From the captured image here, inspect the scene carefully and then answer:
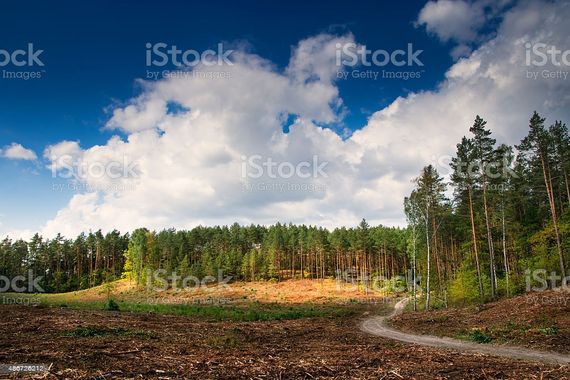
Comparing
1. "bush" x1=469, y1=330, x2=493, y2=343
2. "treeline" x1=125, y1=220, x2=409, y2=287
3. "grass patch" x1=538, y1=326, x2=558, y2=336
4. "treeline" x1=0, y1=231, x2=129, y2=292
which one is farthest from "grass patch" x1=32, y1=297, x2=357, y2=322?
"treeline" x1=0, y1=231, x2=129, y2=292

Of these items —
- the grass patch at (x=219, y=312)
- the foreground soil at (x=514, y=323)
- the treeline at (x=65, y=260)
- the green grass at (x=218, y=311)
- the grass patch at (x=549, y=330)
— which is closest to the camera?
the foreground soil at (x=514, y=323)

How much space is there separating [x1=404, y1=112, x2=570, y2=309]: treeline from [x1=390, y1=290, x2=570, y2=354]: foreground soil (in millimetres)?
8297

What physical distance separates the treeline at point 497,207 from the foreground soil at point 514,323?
27.2 ft

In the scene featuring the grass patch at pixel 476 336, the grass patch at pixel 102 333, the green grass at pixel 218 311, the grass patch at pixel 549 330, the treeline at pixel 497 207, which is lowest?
the green grass at pixel 218 311

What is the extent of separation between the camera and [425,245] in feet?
140

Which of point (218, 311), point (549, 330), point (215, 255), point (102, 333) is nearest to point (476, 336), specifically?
point (549, 330)

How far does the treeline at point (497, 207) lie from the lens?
31.8 meters

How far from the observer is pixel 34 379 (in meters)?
6.44

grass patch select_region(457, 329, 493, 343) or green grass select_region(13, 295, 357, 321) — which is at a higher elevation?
grass patch select_region(457, 329, 493, 343)

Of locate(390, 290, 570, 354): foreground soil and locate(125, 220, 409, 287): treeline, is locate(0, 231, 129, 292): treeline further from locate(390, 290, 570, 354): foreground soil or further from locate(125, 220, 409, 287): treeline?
locate(390, 290, 570, 354): foreground soil

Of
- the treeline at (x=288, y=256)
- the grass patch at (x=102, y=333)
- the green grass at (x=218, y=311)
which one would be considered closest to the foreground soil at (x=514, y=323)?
the green grass at (x=218, y=311)

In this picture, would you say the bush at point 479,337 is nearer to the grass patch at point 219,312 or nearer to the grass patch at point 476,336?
the grass patch at point 476,336

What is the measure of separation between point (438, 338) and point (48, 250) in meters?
118

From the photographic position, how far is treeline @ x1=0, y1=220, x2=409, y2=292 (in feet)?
289
